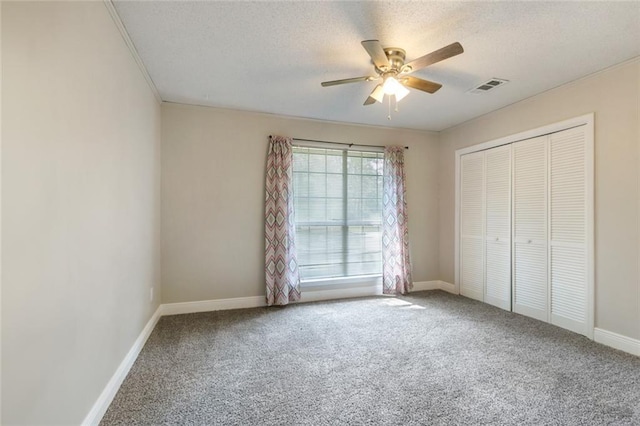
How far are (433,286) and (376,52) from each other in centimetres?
378

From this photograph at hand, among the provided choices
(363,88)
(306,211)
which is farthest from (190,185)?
(363,88)

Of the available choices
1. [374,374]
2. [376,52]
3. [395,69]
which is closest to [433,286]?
[374,374]

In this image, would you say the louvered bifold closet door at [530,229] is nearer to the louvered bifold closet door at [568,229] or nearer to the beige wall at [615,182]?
the louvered bifold closet door at [568,229]

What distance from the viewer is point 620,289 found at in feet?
8.59

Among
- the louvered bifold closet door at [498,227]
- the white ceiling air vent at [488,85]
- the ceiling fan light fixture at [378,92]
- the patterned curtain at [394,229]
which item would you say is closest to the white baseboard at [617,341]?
the louvered bifold closet door at [498,227]

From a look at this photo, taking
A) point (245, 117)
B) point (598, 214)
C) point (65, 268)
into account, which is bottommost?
point (65, 268)

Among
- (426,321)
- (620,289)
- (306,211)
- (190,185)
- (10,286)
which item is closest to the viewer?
(10,286)

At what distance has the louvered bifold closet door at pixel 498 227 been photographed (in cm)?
369

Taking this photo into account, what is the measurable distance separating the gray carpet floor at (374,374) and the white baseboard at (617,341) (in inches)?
3.4

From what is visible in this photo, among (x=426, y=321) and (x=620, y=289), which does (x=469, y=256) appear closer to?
(x=426, y=321)

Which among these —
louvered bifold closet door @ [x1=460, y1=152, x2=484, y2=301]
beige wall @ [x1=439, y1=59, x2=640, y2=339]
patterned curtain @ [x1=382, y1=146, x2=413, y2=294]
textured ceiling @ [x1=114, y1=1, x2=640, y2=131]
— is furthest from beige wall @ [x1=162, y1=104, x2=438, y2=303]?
beige wall @ [x1=439, y1=59, x2=640, y2=339]

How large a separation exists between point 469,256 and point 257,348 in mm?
3134

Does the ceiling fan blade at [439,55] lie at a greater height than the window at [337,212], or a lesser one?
greater

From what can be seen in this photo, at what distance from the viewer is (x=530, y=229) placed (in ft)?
11.2
